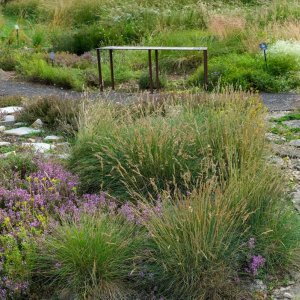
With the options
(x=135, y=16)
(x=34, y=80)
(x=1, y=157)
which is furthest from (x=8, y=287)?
(x=135, y=16)

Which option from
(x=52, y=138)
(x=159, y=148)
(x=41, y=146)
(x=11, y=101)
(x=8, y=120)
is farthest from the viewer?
(x=11, y=101)

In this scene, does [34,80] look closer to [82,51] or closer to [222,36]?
[82,51]

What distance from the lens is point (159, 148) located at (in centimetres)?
437

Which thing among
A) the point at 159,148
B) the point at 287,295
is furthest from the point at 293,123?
the point at 287,295

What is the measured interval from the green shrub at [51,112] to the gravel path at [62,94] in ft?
1.15

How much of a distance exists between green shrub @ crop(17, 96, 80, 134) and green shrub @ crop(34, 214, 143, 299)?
335 cm

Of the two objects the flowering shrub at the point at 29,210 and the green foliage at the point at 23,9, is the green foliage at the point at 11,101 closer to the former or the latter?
the flowering shrub at the point at 29,210

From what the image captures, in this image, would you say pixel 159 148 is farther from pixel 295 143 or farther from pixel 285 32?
pixel 285 32

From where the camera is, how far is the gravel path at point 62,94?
332 inches

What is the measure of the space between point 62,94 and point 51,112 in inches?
99.5

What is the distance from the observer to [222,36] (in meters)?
12.9

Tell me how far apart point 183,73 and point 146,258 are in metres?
8.54

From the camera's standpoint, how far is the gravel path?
843 cm

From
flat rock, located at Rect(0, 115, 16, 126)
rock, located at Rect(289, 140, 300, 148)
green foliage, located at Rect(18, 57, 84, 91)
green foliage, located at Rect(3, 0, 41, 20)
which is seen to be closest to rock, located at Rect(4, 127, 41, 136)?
flat rock, located at Rect(0, 115, 16, 126)
